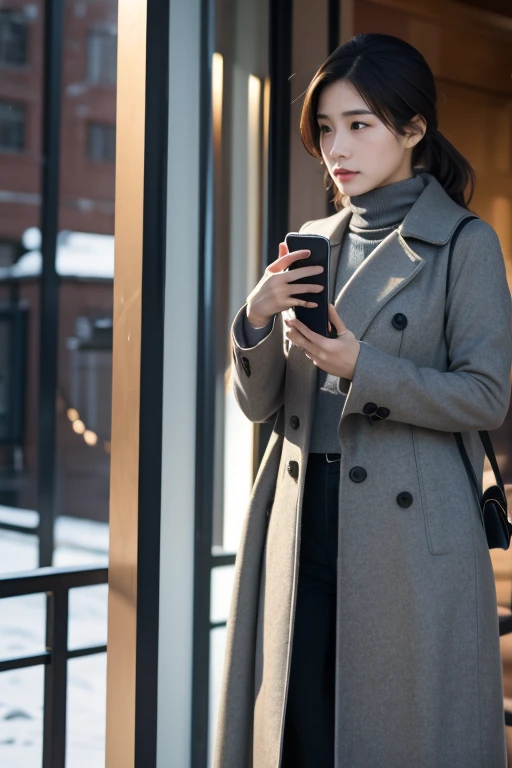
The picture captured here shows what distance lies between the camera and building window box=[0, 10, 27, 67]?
15750mm

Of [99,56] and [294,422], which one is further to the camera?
[99,56]

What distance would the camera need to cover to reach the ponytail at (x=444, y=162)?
156cm

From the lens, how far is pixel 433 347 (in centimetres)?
144

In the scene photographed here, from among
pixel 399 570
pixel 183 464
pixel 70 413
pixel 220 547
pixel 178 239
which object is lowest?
pixel 399 570

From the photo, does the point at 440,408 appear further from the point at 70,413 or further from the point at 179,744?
the point at 70,413

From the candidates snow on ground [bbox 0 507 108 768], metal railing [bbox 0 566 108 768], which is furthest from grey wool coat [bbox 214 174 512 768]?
snow on ground [bbox 0 507 108 768]

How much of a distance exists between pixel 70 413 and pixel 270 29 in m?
17.0

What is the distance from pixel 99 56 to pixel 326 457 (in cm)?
1671

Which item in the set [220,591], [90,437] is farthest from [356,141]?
[90,437]

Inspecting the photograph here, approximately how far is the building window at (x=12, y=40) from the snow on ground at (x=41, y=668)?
8.19m

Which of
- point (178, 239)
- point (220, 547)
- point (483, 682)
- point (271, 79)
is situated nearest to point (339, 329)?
point (483, 682)

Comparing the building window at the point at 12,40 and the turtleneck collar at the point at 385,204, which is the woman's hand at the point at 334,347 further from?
the building window at the point at 12,40

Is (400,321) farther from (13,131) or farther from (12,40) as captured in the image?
(12,40)

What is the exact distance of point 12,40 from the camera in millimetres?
16062
